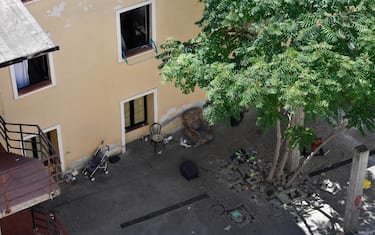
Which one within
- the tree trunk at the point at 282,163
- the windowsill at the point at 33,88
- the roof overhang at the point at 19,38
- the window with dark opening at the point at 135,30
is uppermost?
the roof overhang at the point at 19,38

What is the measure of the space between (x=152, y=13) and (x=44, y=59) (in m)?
3.84

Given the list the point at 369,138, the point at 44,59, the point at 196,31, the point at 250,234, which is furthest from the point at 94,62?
the point at 369,138

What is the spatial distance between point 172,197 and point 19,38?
9942 millimetres

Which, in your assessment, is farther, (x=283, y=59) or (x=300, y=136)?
(x=300, y=136)

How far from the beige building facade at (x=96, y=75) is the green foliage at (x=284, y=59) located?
10.9ft

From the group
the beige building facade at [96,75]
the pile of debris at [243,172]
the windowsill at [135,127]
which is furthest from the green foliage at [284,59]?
the windowsill at [135,127]

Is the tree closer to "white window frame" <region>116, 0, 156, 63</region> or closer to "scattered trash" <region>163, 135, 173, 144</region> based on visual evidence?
"white window frame" <region>116, 0, 156, 63</region>

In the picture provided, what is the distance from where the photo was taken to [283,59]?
18250 mm

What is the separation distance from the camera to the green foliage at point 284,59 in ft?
58.9

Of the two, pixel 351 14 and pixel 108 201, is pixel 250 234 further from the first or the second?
pixel 351 14

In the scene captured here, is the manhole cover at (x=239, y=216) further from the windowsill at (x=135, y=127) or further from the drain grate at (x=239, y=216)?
the windowsill at (x=135, y=127)

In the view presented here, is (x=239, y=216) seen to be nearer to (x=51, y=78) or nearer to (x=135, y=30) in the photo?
(x=135, y=30)

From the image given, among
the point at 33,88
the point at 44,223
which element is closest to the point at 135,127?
the point at 33,88

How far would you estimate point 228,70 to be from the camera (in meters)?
19.1
